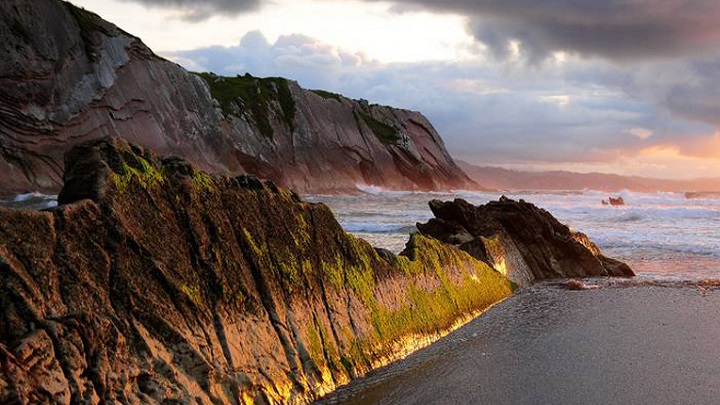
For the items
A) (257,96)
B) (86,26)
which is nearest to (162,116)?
(86,26)

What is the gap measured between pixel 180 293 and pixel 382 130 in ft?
268

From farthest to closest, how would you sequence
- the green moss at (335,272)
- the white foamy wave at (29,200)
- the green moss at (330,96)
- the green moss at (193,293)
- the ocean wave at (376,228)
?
the green moss at (330,96), the ocean wave at (376,228), the white foamy wave at (29,200), the green moss at (335,272), the green moss at (193,293)

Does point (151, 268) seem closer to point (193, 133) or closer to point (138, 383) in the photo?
point (138, 383)

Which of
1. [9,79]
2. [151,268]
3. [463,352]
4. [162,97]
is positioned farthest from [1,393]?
[162,97]

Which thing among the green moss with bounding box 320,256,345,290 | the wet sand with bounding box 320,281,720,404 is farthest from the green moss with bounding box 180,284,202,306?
the green moss with bounding box 320,256,345,290

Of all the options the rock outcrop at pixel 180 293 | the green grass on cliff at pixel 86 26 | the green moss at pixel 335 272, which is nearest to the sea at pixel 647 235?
the green moss at pixel 335 272

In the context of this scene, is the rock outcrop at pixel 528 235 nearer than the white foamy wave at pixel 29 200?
Yes

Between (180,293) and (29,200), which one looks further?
(29,200)

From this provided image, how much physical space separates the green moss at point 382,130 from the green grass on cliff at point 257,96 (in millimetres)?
15478

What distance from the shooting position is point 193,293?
5344mm

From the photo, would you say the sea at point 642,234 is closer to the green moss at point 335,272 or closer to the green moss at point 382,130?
the green moss at point 335,272

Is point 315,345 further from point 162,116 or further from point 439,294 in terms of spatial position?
point 162,116

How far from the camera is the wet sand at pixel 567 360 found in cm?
646

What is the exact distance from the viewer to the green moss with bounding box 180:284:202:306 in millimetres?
5262
